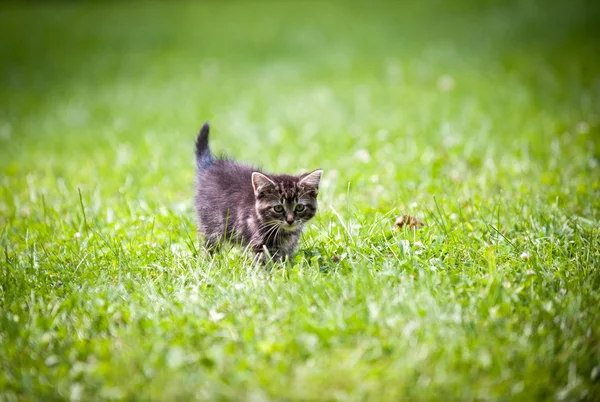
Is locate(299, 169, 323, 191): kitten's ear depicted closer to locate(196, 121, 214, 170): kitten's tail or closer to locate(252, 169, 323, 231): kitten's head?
locate(252, 169, 323, 231): kitten's head

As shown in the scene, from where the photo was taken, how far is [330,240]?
4180 millimetres

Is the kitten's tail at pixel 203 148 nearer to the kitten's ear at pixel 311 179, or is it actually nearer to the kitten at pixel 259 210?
the kitten at pixel 259 210

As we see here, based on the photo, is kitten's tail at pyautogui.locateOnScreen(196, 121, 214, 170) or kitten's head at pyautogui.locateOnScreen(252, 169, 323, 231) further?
kitten's tail at pyautogui.locateOnScreen(196, 121, 214, 170)

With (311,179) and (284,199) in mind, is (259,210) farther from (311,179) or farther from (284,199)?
A: (311,179)

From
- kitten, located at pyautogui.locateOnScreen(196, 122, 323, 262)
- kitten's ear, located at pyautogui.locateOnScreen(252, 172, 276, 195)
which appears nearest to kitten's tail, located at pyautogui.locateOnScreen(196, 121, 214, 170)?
kitten, located at pyautogui.locateOnScreen(196, 122, 323, 262)

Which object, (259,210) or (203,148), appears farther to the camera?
(203,148)

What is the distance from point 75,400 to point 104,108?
8122 millimetres

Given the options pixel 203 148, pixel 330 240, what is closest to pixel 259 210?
pixel 330 240

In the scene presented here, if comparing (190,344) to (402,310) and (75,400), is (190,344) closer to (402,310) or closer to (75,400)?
(75,400)

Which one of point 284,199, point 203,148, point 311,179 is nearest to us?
point 284,199

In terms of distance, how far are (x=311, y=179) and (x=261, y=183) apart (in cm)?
37

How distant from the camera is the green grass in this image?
2820 millimetres

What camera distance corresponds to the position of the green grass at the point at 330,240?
2.82m

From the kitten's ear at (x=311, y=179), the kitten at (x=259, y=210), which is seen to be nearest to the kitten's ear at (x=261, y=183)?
the kitten at (x=259, y=210)
